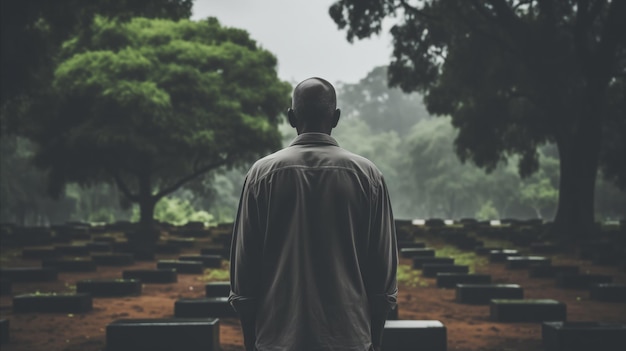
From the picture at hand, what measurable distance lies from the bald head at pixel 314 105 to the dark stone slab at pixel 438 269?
11352 mm

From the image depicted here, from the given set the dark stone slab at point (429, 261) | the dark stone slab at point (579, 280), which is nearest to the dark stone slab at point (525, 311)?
the dark stone slab at point (579, 280)

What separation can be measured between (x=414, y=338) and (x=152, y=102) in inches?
610

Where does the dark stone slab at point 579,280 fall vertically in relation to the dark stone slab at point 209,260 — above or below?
below

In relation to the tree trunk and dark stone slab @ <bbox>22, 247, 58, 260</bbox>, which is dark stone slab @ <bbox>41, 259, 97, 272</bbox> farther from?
the tree trunk

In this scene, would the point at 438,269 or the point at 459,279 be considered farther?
the point at 438,269

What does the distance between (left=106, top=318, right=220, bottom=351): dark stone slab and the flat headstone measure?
21.6 ft

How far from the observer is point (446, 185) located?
5766cm

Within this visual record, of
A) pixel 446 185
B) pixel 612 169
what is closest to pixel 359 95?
pixel 446 185

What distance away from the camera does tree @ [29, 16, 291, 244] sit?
21.0m

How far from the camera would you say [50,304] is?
9.38 m

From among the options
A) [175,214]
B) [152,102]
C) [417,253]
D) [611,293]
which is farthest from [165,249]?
[175,214]

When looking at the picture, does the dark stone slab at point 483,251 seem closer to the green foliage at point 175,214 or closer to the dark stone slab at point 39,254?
the dark stone slab at point 39,254

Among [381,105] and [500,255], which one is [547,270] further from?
[381,105]

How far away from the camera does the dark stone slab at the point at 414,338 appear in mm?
6789
